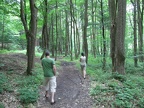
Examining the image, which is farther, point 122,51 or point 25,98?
point 122,51

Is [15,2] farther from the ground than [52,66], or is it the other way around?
[15,2]

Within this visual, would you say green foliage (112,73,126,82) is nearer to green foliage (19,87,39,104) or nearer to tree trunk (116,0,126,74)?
tree trunk (116,0,126,74)

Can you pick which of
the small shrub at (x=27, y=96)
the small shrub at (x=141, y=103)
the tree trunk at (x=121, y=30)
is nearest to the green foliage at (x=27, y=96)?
the small shrub at (x=27, y=96)

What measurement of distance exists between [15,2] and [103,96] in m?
10.00

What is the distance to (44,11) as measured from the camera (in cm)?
1602

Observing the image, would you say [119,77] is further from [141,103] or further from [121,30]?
[141,103]

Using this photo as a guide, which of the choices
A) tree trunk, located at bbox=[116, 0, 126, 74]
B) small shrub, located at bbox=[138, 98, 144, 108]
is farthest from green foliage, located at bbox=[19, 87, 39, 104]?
tree trunk, located at bbox=[116, 0, 126, 74]

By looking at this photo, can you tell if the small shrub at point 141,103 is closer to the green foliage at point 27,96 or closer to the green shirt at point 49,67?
the green shirt at point 49,67

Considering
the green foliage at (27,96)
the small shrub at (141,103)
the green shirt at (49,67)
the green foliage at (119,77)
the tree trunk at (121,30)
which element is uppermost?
the tree trunk at (121,30)

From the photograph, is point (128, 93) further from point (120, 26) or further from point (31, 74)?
point (31, 74)

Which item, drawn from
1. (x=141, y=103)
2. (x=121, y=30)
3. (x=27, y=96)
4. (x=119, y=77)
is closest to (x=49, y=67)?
(x=27, y=96)

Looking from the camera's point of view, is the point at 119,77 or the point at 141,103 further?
the point at 119,77

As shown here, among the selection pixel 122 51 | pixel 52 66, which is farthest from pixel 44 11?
pixel 52 66

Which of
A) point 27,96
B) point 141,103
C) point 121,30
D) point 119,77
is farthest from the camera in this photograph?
point 121,30
